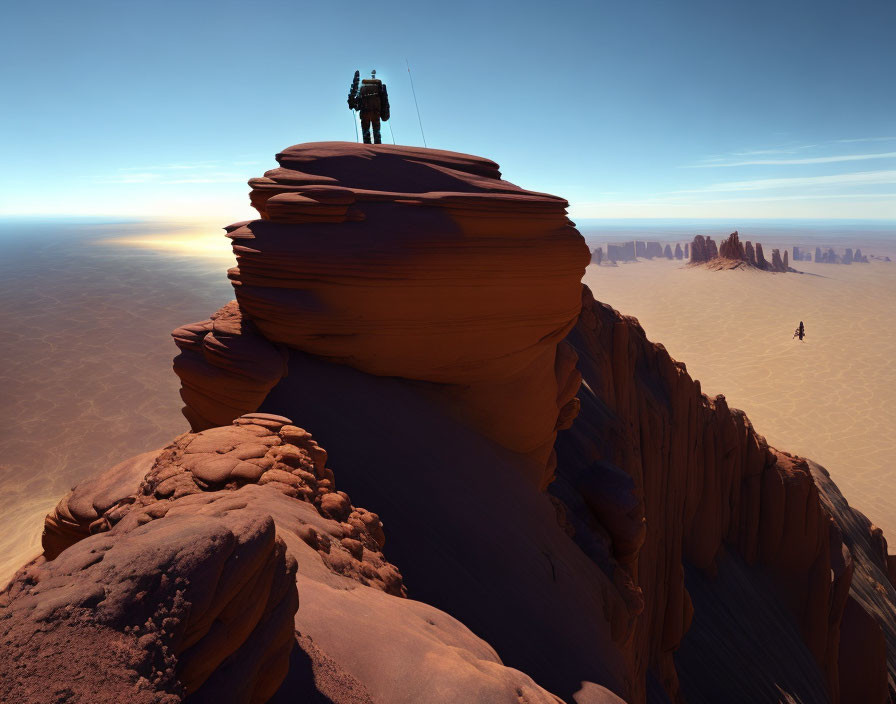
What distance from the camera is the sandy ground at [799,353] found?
33844mm

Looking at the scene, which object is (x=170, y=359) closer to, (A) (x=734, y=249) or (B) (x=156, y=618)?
(B) (x=156, y=618)

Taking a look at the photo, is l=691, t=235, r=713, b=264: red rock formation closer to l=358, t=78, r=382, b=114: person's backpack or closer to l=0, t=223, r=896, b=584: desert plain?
l=0, t=223, r=896, b=584: desert plain

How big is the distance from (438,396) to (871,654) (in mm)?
15278

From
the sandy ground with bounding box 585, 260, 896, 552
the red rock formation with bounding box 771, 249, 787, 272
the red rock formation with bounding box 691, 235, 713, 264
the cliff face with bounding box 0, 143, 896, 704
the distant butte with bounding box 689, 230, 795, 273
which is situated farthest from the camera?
the red rock formation with bounding box 691, 235, 713, 264

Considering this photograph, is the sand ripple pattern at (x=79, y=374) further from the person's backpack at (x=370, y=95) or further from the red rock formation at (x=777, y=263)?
the red rock formation at (x=777, y=263)

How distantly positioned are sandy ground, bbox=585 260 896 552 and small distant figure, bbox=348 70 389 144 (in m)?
26.7

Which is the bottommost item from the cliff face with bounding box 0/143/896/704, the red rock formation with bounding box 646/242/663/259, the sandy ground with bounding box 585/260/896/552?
the sandy ground with bounding box 585/260/896/552

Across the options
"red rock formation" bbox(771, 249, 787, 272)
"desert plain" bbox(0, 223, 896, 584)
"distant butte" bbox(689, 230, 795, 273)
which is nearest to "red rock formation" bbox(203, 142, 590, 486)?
"desert plain" bbox(0, 223, 896, 584)

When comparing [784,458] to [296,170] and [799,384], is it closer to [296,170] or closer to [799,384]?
[296,170]

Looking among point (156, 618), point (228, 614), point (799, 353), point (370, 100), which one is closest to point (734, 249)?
point (799, 353)

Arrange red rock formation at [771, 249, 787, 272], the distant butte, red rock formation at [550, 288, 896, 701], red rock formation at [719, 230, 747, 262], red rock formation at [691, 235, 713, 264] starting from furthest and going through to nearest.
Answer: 1. red rock formation at [691, 235, 713, 264]
2. red rock formation at [771, 249, 787, 272]
3. the distant butte
4. red rock formation at [719, 230, 747, 262]
5. red rock formation at [550, 288, 896, 701]

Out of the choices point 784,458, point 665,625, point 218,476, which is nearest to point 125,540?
point 218,476

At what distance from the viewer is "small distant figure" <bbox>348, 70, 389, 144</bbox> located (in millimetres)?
10914

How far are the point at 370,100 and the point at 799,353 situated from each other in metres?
61.4
